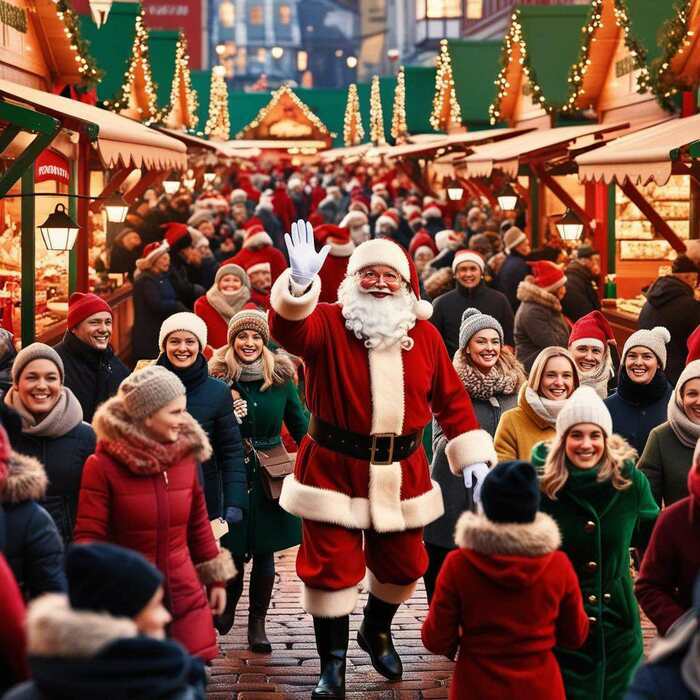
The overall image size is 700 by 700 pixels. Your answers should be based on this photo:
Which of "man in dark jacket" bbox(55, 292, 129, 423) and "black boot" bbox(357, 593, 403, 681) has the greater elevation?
"man in dark jacket" bbox(55, 292, 129, 423)

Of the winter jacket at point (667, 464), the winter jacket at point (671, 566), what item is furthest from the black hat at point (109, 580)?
the winter jacket at point (667, 464)

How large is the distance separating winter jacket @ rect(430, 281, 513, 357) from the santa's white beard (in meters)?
4.69

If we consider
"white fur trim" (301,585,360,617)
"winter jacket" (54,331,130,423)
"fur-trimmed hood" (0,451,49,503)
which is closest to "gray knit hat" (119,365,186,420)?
"fur-trimmed hood" (0,451,49,503)

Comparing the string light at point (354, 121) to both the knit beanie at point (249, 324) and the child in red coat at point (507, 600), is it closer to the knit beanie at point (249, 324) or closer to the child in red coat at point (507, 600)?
the knit beanie at point (249, 324)

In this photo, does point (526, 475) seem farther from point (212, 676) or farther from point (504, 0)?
point (504, 0)

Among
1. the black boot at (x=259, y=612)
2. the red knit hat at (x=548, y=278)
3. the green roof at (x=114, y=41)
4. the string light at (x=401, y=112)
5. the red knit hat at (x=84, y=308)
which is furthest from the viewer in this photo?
the string light at (x=401, y=112)

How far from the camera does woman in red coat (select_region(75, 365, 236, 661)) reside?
556cm

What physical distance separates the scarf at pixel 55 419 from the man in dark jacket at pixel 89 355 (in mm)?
1821

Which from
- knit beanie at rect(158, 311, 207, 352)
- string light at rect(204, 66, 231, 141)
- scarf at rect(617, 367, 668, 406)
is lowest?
→ scarf at rect(617, 367, 668, 406)

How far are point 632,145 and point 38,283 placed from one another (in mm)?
5900

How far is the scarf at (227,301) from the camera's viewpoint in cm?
1164

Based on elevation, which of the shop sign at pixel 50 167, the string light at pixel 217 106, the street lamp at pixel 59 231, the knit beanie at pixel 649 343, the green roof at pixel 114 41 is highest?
the string light at pixel 217 106

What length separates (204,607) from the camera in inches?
222

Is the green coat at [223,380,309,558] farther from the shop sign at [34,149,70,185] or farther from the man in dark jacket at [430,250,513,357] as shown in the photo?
the shop sign at [34,149,70,185]
